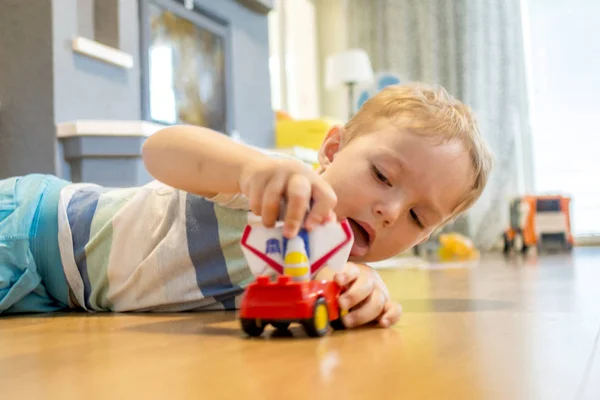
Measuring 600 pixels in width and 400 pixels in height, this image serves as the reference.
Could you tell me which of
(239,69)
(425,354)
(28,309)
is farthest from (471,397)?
(239,69)

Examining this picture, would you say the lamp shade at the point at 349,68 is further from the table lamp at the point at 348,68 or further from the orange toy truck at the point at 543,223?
the orange toy truck at the point at 543,223

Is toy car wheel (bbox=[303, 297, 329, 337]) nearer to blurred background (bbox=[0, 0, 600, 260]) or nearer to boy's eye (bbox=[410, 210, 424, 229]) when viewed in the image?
boy's eye (bbox=[410, 210, 424, 229])

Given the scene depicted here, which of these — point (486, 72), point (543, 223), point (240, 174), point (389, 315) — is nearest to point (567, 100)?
point (486, 72)

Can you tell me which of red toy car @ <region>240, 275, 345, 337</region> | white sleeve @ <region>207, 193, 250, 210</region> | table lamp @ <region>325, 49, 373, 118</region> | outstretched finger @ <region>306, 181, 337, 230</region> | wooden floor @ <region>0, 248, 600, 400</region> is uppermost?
table lamp @ <region>325, 49, 373, 118</region>

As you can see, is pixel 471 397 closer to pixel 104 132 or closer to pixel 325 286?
pixel 325 286

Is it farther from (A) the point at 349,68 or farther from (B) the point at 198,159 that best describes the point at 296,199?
(A) the point at 349,68

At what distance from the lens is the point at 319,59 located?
16.4 ft

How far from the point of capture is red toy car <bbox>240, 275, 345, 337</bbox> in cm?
67

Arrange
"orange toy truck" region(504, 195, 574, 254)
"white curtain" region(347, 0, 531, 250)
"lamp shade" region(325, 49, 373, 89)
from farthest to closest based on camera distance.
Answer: "white curtain" region(347, 0, 531, 250) < "lamp shade" region(325, 49, 373, 89) < "orange toy truck" region(504, 195, 574, 254)

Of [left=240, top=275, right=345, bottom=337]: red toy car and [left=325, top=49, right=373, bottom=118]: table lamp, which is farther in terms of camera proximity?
[left=325, top=49, right=373, bottom=118]: table lamp

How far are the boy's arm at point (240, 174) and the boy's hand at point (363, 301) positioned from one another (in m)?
0.14

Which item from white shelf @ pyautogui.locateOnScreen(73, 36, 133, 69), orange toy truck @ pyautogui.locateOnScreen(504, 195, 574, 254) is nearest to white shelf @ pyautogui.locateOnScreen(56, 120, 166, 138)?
white shelf @ pyautogui.locateOnScreen(73, 36, 133, 69)

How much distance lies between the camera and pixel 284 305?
669 mm

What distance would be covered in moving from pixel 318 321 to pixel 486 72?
4.17m
